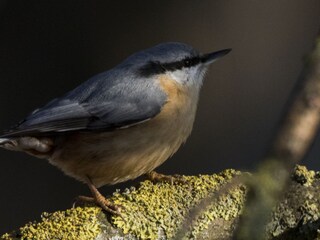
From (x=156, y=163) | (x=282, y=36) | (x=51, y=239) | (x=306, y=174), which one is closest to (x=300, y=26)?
(x=282, y=36)

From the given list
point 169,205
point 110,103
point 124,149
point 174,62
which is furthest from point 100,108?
point 169,205

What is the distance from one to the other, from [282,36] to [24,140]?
2439mm

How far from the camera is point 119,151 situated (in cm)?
318

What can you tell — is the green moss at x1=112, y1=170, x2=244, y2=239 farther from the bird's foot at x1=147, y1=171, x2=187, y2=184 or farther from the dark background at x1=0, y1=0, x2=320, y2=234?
the dark background at x1=0, y1=0, x2=320, y2=234

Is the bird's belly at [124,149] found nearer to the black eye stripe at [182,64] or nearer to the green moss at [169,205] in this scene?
the black eye stripe at [182,64]

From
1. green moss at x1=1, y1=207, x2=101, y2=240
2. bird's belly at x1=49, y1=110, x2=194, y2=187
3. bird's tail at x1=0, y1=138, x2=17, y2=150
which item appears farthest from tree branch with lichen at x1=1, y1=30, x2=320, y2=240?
bird's tail at x1=0, y1=138, x2=17, y2=150

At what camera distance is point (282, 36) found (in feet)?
16.4

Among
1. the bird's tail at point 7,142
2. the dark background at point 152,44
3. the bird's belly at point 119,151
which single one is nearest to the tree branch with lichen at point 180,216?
the bird's belly at point 119,151

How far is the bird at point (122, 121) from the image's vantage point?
10.6 feet

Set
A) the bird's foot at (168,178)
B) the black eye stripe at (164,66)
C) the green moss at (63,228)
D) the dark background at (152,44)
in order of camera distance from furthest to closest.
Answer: the dark background at (152,44)
the black eye stripe at (164,66)
the bird's foot at (168,178)
the green moss at (63,228)

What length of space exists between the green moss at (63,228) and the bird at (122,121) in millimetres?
909

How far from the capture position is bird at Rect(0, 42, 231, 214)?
10.6 ft

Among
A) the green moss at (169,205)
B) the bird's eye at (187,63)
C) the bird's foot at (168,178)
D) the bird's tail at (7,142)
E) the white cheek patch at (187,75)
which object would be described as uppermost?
the bird's eye at (187,63)

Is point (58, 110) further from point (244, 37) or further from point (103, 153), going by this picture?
point (244, 37)
